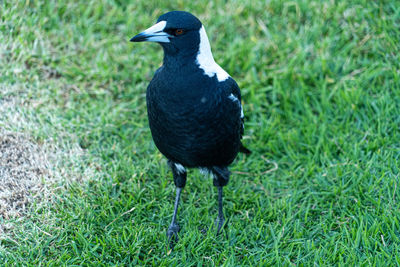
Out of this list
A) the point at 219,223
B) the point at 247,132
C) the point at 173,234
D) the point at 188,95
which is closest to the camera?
the point at 188,95

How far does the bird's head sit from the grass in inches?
38.3

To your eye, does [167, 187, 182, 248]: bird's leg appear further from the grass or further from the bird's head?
the bird's head

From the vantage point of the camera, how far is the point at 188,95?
2322 millimetres

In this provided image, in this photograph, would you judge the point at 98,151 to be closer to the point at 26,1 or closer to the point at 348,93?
the point at 26,1

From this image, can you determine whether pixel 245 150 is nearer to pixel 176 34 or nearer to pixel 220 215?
pixel 220 215

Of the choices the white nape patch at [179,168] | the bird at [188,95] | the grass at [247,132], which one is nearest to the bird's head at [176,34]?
the bird at [188,95]

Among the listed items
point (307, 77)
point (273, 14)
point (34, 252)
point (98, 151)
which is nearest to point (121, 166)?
point (98, 151)

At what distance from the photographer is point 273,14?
4.25 metres

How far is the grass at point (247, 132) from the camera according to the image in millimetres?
2611

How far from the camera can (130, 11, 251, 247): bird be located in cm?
233

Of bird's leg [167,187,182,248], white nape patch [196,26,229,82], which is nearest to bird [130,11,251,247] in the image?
white nape patch [196,26,229,82]

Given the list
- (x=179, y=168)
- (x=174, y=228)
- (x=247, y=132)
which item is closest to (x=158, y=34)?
(x=179, y=168)

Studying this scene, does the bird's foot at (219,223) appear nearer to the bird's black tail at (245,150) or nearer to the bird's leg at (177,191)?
the bird's leg at (177,191)

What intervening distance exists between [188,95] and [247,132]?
4.18 feet
